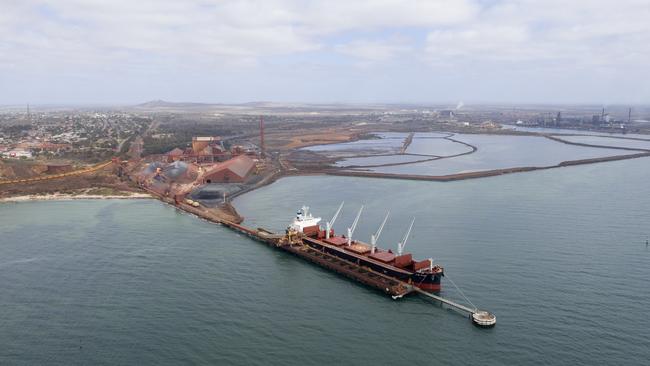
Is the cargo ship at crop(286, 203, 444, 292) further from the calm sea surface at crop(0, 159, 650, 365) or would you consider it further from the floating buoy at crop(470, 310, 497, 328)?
the floating buoy at crop(470, 310, 497, 328)

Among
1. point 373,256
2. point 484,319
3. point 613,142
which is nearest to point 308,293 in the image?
point 373,256

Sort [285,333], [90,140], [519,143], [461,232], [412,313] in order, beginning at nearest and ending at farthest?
[285,333]
[412,313]
[461,232]
[90,140]
[519,143]

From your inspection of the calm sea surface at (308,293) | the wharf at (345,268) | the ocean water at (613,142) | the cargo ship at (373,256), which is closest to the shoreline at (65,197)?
the calm sea surface at (308,293)

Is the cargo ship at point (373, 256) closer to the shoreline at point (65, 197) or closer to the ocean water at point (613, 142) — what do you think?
the shoreline at point (65, 197)

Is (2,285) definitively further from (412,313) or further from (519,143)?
(519,143)

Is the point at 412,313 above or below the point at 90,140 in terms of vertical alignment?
below

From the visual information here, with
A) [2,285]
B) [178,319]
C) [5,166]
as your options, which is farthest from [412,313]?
[5,166]
